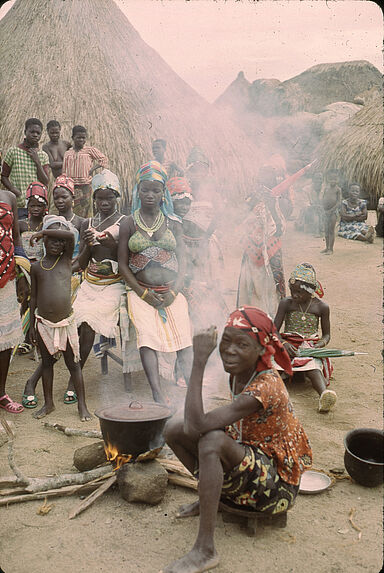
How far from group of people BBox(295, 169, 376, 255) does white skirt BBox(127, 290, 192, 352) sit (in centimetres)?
659

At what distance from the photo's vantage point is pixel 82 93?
8086 millimetres

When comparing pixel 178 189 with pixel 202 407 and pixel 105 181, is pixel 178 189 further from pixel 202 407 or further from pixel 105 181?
pixel 202 407

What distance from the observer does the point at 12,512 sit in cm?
258

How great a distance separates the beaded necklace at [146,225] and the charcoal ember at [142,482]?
6.20 feet

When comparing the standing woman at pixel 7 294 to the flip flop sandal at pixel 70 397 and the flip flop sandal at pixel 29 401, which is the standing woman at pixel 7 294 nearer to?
the flip flop sandal at pixel 29 401

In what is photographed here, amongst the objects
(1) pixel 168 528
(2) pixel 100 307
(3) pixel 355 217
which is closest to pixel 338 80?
(3) pixel 355 217

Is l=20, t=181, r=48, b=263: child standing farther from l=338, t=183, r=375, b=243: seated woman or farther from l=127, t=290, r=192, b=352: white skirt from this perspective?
l=338, t=183, r=375, b=243: seated woman

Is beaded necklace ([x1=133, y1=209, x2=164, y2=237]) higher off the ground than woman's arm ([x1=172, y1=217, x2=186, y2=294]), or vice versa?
beaded necklace ([x1=133, y1=209, x2=164, y2=237])

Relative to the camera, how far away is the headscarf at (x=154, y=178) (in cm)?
387

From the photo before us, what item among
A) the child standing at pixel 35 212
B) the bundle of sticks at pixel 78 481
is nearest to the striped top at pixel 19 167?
the child standing at pixel 35 212

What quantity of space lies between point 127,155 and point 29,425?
549 cm

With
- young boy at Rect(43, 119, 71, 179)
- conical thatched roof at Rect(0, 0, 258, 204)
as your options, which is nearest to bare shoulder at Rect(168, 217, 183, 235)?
young boy at Rect(43, 119, 71, 179)

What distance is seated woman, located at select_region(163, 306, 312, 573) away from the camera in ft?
7.08

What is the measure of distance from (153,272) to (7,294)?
1095 millimetres
